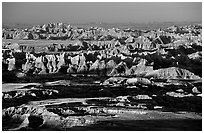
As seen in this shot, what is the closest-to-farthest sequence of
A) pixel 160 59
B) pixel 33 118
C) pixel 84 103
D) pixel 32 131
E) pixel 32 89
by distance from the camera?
pixel 32 131 → pixel 33 118 → pixel 84 103 → pixel 32 89 → pixel 160 59

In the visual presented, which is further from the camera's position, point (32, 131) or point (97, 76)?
point (97, 76)

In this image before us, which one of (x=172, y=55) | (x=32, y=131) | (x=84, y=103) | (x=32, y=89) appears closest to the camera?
(x=32, y=131)

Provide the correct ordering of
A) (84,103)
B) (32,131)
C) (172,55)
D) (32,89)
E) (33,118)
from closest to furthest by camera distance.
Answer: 1. (32,131)
2. (33,118)
3. (84,103)
4. (32,89)
5. (172,55)

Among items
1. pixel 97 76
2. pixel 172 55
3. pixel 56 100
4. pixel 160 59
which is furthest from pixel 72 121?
pixel 172 55

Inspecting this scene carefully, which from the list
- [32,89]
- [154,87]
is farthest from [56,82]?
[154,87]

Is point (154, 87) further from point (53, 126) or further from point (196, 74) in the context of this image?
point (53, 126)

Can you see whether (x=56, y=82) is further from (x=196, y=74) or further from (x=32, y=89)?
(x=196, y=74)
